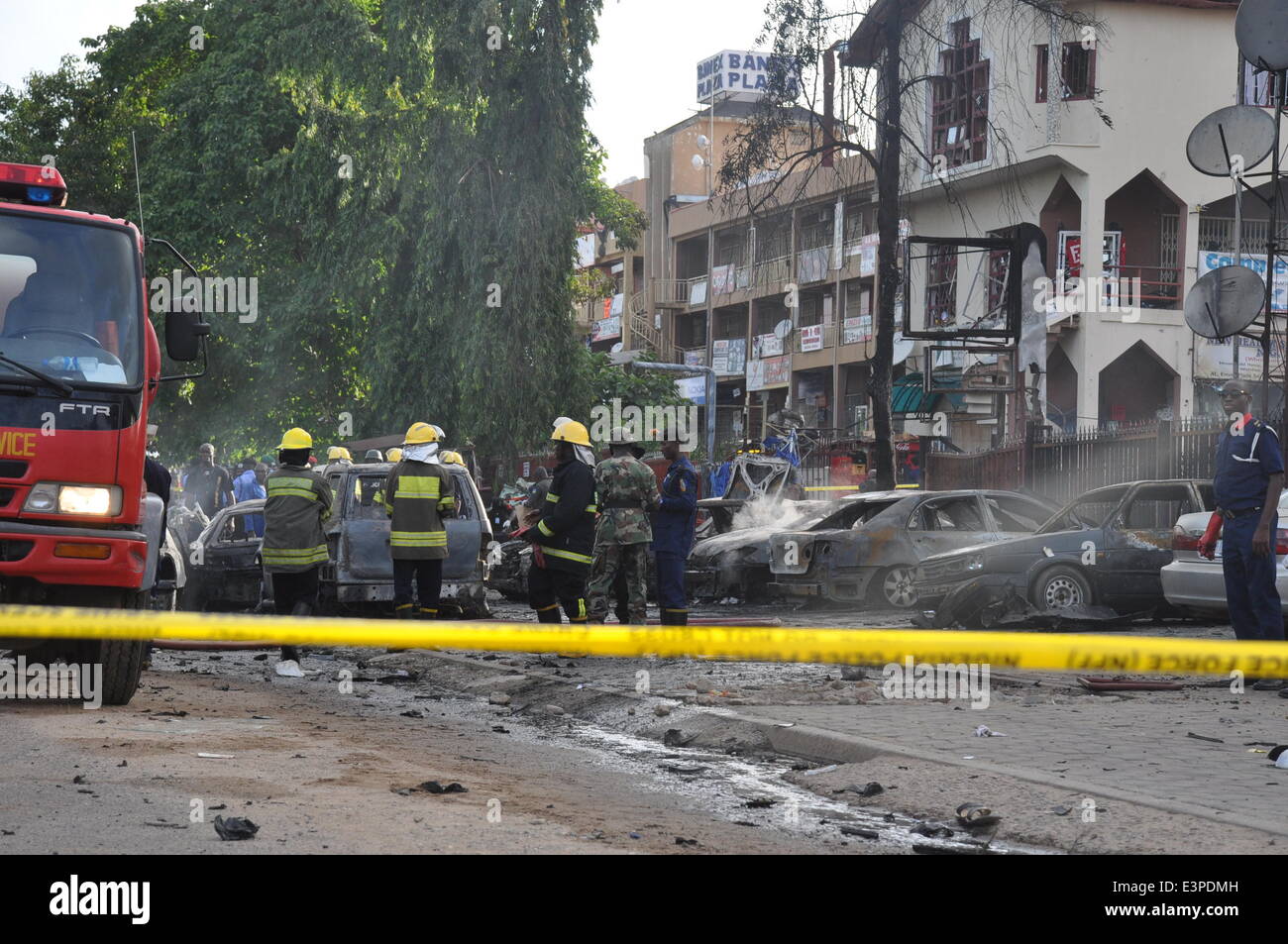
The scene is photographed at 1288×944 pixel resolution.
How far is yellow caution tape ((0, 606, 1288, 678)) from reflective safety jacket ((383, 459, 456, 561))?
9.47 meters

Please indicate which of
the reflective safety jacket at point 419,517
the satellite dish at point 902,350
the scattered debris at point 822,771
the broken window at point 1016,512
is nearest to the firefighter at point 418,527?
the reflective safety jacket at point 419,517

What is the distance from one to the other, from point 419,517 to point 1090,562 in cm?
639

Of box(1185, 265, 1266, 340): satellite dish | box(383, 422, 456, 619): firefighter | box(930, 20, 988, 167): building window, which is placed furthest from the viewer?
box(930, 20, 988, 167): building window

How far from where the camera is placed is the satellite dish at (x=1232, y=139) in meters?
15.6

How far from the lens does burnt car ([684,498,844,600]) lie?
18328 millimetres

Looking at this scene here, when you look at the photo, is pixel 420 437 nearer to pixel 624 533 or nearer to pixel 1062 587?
pixel 624 533

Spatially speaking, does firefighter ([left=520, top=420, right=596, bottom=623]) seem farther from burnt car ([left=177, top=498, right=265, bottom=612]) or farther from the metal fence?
the metal fence

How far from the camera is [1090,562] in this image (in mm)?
15445

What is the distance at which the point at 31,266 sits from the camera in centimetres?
877

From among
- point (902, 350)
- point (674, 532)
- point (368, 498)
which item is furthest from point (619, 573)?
point (902, 350)

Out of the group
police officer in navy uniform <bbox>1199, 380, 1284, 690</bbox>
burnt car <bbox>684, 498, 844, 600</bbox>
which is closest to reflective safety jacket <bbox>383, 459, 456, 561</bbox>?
burnt car <bbox>684, 498, 844, 600</bbox>

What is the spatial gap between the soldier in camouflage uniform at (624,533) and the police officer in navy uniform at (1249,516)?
4532mm

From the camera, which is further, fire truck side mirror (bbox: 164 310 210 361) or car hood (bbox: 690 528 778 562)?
car hood (bbox: 690 528 778 562)
